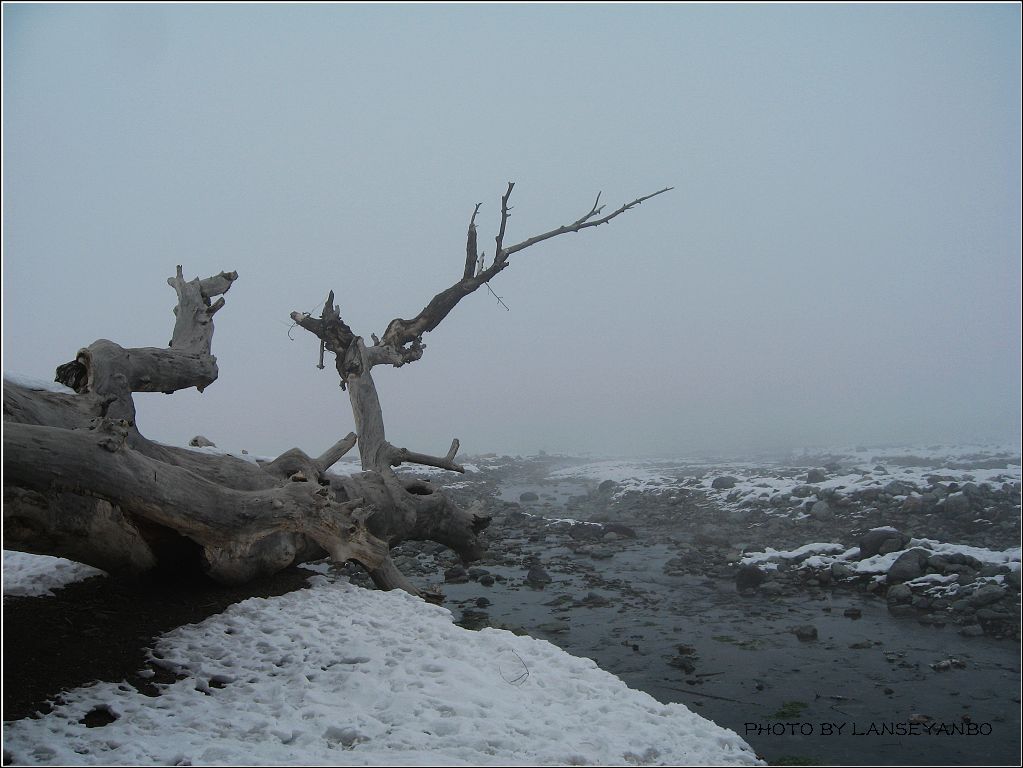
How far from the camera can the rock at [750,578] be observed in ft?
41.9

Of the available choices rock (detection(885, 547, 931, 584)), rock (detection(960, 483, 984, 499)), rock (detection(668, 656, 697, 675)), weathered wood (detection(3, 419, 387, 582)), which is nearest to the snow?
rock (detection(885, 547, 931, 584))

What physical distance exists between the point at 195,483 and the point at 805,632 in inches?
353

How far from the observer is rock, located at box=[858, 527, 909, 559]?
1335 centimetres

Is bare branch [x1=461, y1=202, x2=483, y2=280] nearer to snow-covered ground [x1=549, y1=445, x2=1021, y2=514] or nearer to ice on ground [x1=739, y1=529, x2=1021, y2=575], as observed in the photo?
ice on ground [x1=739, y1=529, x2=1021, y2=575]

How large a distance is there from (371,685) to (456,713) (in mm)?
866

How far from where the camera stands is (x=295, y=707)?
16.4 ft

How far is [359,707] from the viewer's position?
5125 mm

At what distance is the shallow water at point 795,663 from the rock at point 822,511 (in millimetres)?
6424

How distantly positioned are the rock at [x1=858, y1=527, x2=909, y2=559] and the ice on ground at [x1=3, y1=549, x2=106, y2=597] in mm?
13576

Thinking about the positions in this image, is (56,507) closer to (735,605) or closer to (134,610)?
(134,610)

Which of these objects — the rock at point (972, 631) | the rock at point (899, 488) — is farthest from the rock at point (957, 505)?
the rock at point (972, 631)

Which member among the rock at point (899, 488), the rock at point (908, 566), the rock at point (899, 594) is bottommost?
the rock at point (899, 594)

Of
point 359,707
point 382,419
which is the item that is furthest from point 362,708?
point 382,419

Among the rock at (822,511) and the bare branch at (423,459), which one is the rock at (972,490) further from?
the bare branch at (423,459)
